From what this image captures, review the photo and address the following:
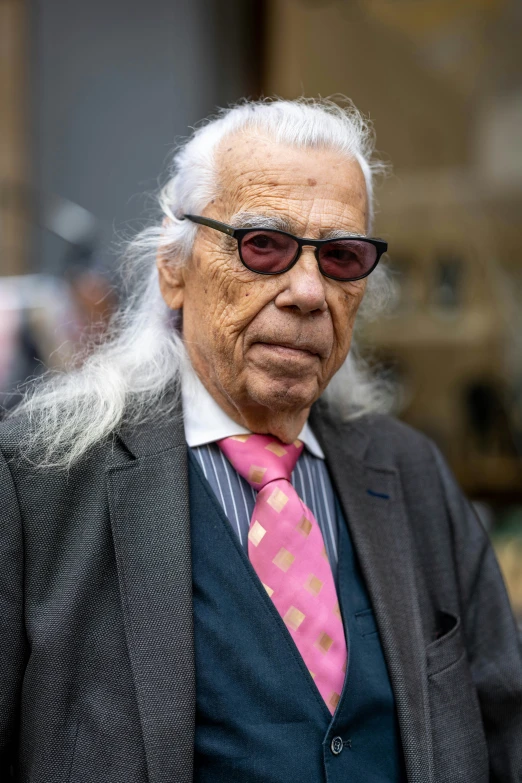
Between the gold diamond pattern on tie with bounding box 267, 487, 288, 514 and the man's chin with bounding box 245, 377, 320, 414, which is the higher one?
the man's chin with bounding box 245, 377, 320, 414

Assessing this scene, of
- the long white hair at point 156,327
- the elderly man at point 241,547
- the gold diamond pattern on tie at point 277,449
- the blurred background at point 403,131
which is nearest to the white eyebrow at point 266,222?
the elderly man at point 241,547

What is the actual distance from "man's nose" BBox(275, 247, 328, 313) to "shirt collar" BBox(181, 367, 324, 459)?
0.29 meters

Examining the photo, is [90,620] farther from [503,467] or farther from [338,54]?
[338,54]

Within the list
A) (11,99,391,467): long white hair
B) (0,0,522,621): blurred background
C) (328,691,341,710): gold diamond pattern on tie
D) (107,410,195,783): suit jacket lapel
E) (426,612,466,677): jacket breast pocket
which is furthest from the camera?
(0,0,522,621): blurred background

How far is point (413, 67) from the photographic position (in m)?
4.93

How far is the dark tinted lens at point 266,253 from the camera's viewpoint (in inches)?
63.6

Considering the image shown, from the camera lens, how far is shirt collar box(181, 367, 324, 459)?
68.1 inches

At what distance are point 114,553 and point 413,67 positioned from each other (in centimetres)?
426

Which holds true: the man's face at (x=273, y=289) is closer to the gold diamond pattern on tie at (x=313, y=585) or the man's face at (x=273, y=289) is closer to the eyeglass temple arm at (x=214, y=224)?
the eyeglass temple arm at (x=214, y=224)

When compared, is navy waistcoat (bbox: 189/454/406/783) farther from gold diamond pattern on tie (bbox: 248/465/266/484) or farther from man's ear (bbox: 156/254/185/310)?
man's ear (bbox: 156/254/185/310)

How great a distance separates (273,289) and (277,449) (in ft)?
1.19

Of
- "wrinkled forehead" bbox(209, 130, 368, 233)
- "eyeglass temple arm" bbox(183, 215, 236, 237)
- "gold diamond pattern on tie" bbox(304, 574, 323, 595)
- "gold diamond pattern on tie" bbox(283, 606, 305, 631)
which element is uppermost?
"wrinkled forehead" bbox(209, 130, 368, 233)

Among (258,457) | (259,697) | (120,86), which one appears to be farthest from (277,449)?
(120,86)

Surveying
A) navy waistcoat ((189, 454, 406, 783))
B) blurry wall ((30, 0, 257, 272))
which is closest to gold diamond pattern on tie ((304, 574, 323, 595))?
Answer: navy waistcoat ((189, 454, 406, 783))
